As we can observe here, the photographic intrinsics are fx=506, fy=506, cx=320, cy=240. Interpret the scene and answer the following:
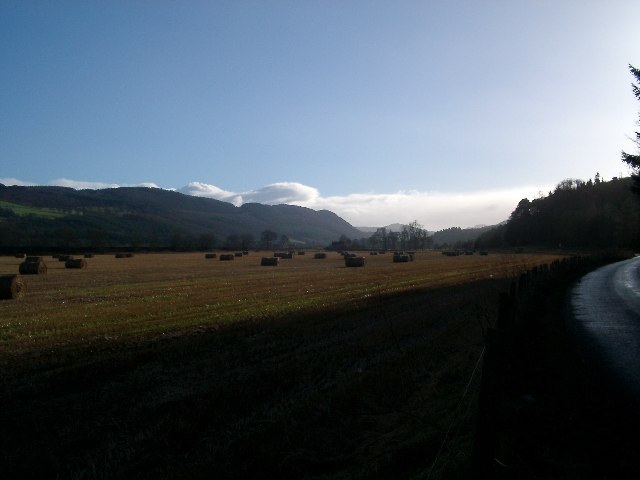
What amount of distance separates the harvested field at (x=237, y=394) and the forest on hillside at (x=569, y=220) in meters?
98.0

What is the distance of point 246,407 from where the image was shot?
8.01m

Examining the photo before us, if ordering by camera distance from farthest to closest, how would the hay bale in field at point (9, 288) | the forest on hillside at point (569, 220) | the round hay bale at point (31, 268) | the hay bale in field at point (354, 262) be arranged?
the forest on hillside at point (569, 220) → the hay bale in field at point (354, 262) → the round hay bale at point (31, 268) → the hay bale in field at point (9, 288)

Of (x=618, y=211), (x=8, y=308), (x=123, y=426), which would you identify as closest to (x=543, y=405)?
(x=123, y=426)

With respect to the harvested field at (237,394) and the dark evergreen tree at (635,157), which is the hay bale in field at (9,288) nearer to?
the harvested field at (237,394)

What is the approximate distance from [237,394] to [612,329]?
35.6 ft

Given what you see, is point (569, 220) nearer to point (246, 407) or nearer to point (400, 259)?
point (400, 259)

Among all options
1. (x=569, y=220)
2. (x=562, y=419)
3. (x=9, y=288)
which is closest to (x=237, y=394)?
(x=562, y=419)

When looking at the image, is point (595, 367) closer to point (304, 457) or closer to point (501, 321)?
point (501, 321)

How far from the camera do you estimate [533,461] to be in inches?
207

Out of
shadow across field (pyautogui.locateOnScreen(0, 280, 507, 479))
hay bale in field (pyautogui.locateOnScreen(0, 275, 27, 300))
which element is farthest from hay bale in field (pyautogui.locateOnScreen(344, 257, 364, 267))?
shadow across field (pyautogui.locateOnScreen(0, 280, 507, 479))

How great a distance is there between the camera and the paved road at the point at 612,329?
8.92m

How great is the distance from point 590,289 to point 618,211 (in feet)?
278

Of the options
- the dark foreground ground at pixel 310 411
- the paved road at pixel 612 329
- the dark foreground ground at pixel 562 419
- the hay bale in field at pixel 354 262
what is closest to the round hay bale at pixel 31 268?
the hay bale in field at pixel 354 262

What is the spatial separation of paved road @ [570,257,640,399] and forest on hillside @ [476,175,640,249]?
83218 millimetres
